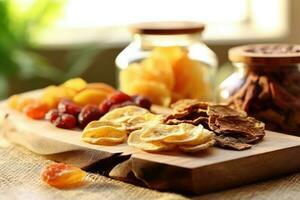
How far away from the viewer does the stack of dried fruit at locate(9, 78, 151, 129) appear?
0.95 meters

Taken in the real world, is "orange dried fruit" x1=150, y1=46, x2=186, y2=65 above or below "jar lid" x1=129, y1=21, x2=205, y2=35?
below

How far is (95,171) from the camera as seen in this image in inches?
33.3

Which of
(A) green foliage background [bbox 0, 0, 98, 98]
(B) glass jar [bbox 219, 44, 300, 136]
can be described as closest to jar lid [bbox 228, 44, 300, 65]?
(B) glass jar [bbox 219, 44, 300, 136]

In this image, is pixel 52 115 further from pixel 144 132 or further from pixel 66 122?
pixel 144 132

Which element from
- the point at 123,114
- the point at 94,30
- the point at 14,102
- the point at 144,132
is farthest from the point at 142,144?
the point at 94,30

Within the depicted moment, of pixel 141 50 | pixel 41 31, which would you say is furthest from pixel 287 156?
pixel 41 31

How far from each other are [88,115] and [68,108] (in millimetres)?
38

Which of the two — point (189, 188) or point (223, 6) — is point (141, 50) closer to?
point (189, 188)

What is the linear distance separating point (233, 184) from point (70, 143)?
0.21 meters

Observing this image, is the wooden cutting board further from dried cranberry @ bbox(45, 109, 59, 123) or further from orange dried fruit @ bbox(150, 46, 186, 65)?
orange dried fruit @ bbox(150, 46, 186, 65)

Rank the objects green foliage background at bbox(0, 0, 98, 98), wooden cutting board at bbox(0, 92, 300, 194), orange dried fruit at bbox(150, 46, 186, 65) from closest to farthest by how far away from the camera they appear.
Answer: wooden cutting board at bbox(0, 92, 300, 194)
orange dried fruit at bbox(150, 46, 186, 65)
green foliage background at bbox(0, 0, 98, 98)

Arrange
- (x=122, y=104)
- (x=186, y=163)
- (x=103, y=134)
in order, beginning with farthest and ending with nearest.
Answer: (x=122, y=104) → (x=103, y=134) → (x=186, y=163)

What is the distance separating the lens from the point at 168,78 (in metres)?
1.05

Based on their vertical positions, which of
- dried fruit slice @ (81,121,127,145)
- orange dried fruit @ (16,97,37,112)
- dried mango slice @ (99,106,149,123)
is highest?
dried mango slice @ (99,106,149,123)
